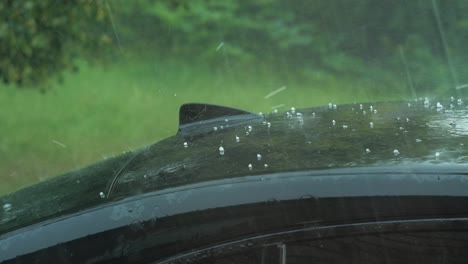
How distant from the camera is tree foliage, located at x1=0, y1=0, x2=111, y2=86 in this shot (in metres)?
6.94

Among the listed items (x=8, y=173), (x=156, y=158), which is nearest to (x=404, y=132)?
(x=156, y=158)

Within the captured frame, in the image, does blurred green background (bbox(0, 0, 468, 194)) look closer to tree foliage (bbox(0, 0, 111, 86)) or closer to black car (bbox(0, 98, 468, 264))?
tree foliage (bbox(0, 0, 111, 86))

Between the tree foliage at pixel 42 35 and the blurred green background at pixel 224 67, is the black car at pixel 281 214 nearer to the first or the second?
the tree foliage at pixel 42 35

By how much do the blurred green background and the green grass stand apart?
0.06 ft

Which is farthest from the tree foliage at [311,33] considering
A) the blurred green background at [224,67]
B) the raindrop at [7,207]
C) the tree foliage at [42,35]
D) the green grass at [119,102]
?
the raindrop at [7,207]

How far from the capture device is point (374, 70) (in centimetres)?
977

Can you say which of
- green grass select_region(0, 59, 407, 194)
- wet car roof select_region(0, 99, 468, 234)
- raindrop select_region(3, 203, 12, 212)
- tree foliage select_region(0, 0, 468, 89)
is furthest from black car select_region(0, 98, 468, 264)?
tree foliage select_region(0, 0, 468, 89)

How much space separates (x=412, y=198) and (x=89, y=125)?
7.85m

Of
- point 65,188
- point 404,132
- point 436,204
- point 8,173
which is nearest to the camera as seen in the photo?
point 436,204

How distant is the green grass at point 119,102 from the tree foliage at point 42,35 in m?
0.54

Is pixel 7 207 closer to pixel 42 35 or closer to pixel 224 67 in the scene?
pixel 42 35

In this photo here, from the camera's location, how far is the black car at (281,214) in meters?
1.44

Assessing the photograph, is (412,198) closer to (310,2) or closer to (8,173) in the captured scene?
(8,173)

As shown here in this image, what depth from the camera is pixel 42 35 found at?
7195 mm
